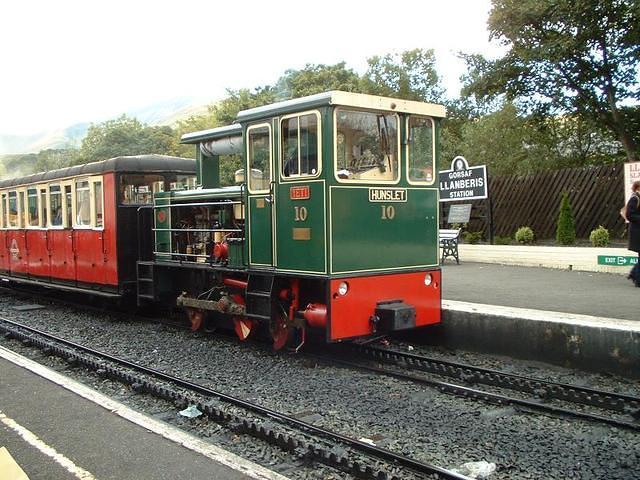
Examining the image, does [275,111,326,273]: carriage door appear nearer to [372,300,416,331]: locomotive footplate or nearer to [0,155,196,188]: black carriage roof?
[372,300,416,331]: locomotive footplate

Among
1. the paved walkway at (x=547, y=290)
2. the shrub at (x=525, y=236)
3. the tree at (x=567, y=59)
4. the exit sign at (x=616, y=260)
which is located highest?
the tree at (x=567, y=59)

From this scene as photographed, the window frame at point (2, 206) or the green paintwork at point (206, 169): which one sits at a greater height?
the green paintwork at point (206, 169)

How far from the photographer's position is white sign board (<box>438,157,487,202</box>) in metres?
15.6

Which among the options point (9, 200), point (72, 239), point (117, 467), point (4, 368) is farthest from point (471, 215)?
point (117, 467)

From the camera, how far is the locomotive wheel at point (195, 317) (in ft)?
30.6

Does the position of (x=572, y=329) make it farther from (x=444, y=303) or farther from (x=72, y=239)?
(x=72, y=239)

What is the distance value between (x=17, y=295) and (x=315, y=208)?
10955 mm

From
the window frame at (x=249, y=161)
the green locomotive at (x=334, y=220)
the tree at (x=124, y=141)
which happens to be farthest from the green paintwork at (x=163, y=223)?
the tree at (x=124, y=141)

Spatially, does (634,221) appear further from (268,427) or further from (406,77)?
(406,77)

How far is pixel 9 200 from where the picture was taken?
14.3 m

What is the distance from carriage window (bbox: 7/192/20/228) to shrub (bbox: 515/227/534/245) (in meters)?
12.0

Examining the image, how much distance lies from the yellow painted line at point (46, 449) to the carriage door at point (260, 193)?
10.8 ft

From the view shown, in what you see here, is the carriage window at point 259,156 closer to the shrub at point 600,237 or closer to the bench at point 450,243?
the bench at point 450,243

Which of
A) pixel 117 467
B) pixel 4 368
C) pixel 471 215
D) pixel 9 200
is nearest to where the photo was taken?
pixel 117 467
